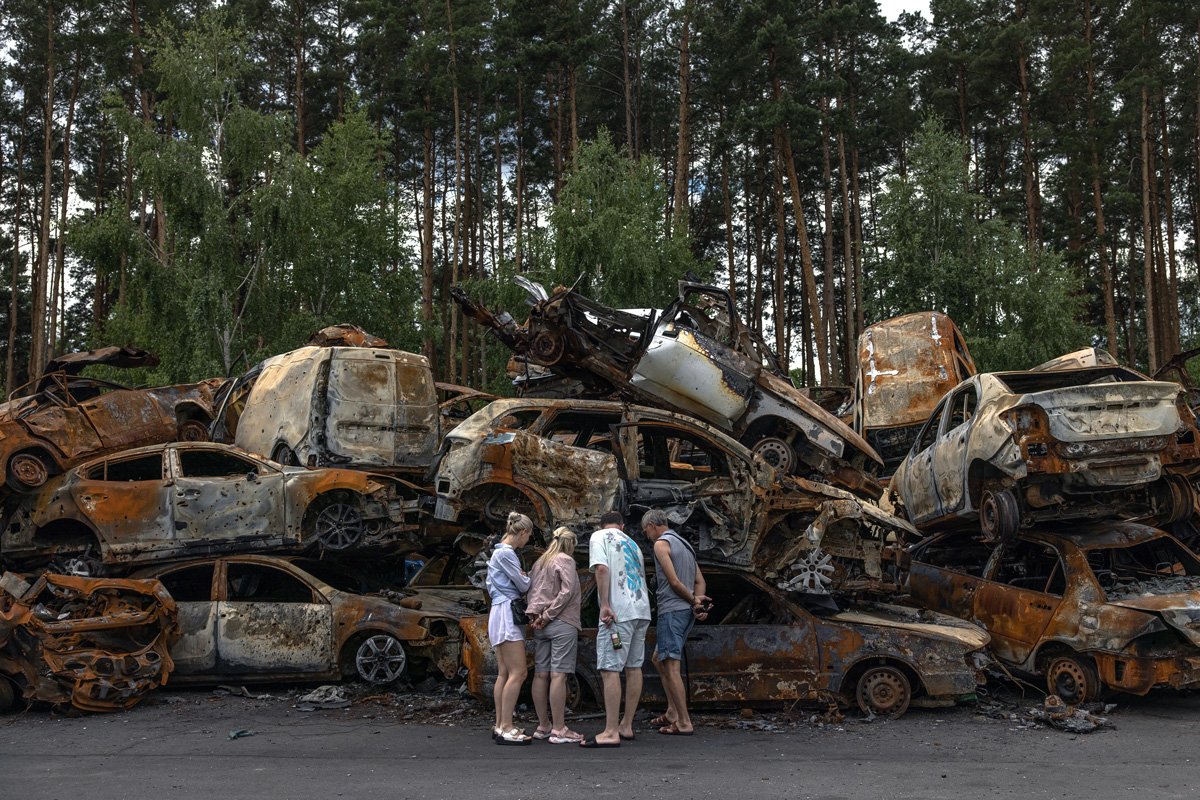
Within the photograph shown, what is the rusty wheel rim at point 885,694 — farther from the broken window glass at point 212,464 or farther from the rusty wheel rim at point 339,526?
the broken window glass at point 212,464

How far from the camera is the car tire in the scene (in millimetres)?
10391

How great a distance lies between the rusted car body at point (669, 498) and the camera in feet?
29.7

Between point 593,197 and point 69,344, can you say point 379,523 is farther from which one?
point 69,344

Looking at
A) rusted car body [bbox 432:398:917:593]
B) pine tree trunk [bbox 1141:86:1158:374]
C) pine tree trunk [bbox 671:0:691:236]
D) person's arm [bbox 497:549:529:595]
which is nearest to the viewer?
person's arm [bbox 497:549:529:595]

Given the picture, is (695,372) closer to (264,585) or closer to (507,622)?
(507,622)

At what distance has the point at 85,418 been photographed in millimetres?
11570

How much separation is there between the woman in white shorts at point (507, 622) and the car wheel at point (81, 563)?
4.59 meters

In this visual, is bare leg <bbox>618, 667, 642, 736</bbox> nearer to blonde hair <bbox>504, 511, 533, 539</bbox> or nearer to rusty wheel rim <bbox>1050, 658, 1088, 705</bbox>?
blonde hair <bbox>504, 511, 533, 539</bbox>

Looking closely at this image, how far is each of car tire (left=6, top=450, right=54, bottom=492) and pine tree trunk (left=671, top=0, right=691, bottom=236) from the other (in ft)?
60.4

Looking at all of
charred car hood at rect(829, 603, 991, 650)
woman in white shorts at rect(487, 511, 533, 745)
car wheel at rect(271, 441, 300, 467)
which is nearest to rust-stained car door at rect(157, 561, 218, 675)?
car wheel at rect(271, 441, 300, 467)

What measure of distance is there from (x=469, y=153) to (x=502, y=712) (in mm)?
32661

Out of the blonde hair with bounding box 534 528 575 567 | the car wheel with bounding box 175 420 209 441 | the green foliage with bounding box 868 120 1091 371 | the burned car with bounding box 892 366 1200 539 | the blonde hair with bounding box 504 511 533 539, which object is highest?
the green foliage with bounding box 868 120 1091 371

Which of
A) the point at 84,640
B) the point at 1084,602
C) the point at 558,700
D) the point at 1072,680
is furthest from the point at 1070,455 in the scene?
the point at 84,640

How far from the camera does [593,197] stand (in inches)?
1042
